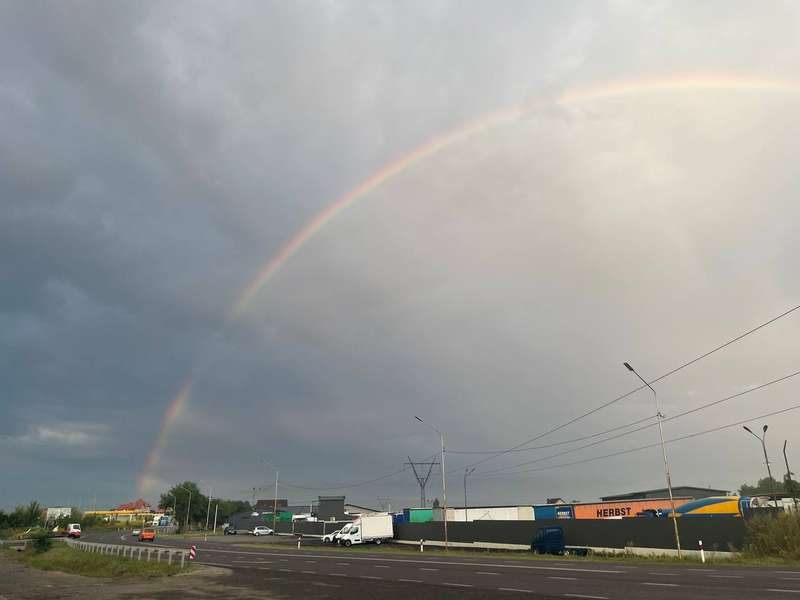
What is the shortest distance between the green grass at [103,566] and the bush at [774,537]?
4020 cm

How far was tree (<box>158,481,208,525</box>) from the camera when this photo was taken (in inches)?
7067

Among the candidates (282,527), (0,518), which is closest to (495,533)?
(282,527)

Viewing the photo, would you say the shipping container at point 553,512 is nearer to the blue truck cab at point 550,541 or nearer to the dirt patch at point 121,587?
the blue truck cab at point 550,541

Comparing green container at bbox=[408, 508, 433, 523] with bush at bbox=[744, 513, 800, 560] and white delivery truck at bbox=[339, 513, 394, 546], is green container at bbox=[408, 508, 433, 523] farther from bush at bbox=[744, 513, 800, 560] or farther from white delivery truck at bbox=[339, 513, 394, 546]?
bush at bbox=[744, 513, 800, 560]

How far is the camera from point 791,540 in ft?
135

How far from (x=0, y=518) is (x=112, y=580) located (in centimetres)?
12228

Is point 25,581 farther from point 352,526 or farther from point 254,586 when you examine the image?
point 352,526

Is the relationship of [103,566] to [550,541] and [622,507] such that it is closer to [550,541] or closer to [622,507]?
[550,541]

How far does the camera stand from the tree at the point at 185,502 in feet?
589

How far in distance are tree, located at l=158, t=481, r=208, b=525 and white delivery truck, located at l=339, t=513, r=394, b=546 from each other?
119m

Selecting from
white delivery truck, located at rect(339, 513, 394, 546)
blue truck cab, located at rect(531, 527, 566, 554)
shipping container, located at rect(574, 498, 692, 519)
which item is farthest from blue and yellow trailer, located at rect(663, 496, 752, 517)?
white delivery truck, located at rect(339, 513, 394, 546)

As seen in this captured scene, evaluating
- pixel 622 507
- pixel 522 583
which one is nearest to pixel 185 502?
pixel 622 507

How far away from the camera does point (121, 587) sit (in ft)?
89.5

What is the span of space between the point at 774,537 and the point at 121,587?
4305cm
